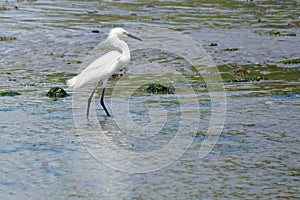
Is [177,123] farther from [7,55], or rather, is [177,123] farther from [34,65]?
[7,55]

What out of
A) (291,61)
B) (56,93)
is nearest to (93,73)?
(56,93)

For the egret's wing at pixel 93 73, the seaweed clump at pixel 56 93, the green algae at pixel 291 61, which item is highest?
the egret's wing at pixel 93 73

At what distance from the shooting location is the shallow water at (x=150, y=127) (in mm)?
7605

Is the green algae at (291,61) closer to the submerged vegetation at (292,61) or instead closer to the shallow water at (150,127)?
the submerged vegetation at (292,61)

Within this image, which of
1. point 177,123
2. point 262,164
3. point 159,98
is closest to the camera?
point 262,164

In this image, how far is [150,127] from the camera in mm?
10328

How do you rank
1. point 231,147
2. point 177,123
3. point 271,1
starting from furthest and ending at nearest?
point 271,1, point 177,123, point 231,147

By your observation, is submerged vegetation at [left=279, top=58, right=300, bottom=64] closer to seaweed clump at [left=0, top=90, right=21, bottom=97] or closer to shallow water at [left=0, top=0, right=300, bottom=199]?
shallow water at [left=0, top=0, right=300, bottom=199]

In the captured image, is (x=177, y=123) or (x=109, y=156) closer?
(x=109, y=156)

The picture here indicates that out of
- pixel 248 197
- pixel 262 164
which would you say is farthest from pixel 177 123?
pixel 248 197

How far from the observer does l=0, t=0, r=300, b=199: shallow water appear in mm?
7605

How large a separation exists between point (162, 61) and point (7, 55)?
3620mm

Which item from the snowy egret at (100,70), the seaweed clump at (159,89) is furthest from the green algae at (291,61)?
the snowy egret at (100,70)

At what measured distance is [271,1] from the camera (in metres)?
28.6
